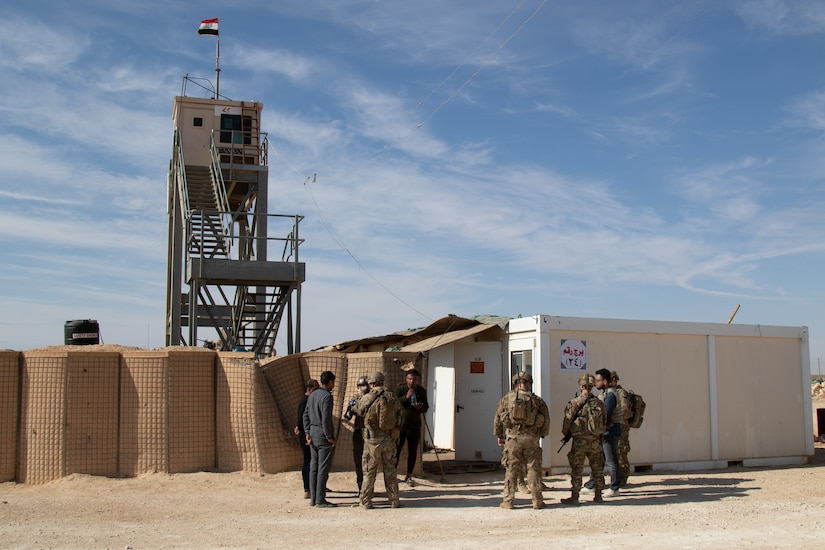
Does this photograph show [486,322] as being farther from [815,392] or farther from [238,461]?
Answer: [815,392]

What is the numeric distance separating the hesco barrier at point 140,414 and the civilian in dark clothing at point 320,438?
1.54 metres

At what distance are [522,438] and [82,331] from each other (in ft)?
31.8

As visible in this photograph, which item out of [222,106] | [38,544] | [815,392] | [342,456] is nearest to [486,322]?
[342,456]

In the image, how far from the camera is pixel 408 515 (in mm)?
8859

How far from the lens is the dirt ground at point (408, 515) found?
24.6 ft

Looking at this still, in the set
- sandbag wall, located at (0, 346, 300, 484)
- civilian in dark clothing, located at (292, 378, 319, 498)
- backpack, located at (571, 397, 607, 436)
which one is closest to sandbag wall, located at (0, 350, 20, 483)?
sandbag wall, located at (0, 346, 300, 484)

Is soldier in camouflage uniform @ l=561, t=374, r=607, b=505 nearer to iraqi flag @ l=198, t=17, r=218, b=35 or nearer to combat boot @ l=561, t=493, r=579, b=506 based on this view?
combat boot @ l=561, t=493, r=579, b=506

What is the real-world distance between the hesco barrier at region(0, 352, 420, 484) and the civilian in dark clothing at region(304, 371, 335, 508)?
5.07ft

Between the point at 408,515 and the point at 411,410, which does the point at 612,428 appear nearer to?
the point at 411,410

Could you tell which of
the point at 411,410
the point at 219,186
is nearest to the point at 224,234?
the point at 219,186

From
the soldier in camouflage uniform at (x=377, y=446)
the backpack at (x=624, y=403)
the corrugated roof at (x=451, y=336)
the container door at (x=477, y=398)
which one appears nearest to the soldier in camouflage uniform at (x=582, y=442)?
the backpack at (x=624, y=403)

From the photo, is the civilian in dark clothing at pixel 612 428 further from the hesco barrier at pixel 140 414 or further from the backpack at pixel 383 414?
the hesco barrier at pixel 140 414

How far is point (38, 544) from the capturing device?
730 centimetres

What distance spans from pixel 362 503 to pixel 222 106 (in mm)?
17188
